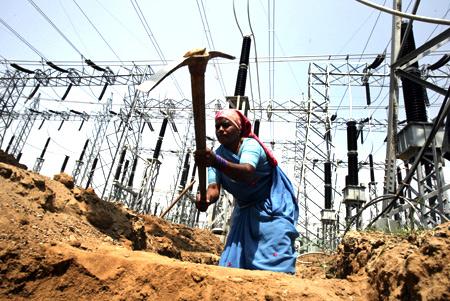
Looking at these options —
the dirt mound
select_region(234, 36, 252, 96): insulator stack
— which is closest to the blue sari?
the dirt mound

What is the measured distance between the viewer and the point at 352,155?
11.9 meters

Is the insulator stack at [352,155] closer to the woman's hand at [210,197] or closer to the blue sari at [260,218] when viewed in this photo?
the blue sari at [260,218]

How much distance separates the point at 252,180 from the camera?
7.70ft

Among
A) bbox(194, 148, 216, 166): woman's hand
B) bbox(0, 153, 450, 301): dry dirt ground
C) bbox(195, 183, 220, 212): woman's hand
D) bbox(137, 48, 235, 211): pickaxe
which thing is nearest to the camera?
bbox(0, 153, 450, 301): dry dirt ground

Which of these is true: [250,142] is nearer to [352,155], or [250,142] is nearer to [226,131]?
[226,131]

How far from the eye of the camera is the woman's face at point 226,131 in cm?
237

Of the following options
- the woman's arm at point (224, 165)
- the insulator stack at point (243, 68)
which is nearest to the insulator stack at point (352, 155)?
the insulator stack at point (243, 68)

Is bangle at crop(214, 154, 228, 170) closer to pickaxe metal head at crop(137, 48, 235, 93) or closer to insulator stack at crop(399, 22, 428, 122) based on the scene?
pickaxe metal head at crop(137, 48, 235, 93)

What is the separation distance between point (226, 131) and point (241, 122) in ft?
0.66

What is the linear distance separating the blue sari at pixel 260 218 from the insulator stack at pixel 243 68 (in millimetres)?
7333

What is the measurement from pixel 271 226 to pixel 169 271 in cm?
84

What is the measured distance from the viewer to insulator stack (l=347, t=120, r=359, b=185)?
11204mm

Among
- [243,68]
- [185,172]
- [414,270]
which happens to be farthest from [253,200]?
[185,172]

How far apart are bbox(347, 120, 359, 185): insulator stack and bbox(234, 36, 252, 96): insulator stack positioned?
4951 mm
